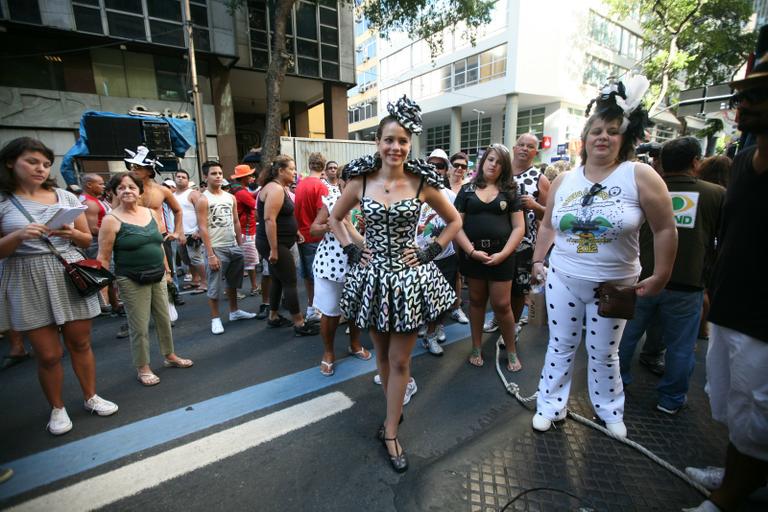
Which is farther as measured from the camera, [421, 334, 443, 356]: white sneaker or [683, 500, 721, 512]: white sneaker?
[421, 334, 443, 356]: white sneaker

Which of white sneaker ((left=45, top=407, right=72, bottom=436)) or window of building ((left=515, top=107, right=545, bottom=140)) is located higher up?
window of building ((left=515, top=107, right=545, bottom=140))

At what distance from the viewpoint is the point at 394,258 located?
7.41 ft

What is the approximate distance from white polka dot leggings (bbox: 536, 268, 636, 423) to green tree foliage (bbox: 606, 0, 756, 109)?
61.3 ft

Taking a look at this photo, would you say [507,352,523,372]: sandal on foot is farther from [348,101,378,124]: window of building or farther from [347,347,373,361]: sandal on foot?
[348,101,378,124]: window of building

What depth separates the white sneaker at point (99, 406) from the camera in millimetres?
2938

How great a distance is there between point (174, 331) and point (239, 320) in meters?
0.80

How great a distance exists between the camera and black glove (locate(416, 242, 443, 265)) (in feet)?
7.55

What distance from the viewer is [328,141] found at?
53.0 feet

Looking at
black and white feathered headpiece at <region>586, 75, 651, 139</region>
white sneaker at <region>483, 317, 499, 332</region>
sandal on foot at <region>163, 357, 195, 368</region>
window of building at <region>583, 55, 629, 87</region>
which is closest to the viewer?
black and white feathered headpiece at <region>586, 75, 651, 139</region>

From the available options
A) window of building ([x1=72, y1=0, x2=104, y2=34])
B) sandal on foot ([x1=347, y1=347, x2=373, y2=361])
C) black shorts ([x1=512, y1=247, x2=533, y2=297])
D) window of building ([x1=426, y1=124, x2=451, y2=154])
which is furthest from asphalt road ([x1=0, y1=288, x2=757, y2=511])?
window of building ([x1=426, y1=124, x2=451, y2=154])

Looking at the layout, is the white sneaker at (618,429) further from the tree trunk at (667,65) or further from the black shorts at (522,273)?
the tree trunk at (667,65)

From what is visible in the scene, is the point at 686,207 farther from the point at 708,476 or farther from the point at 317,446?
the point at 317,446

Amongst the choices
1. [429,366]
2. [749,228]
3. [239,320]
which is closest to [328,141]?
[239,320]

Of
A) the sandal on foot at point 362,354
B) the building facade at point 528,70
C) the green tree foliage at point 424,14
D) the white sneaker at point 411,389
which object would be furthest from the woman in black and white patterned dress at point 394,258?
the building facade at point 528,70
